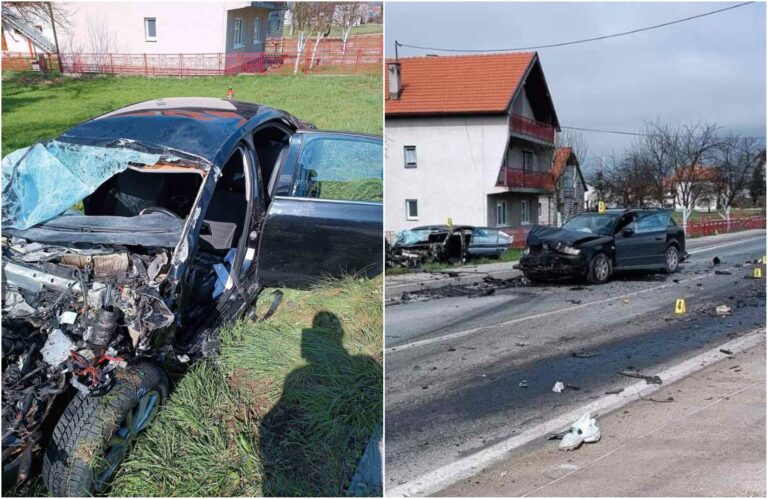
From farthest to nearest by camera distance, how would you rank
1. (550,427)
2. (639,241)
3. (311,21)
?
(639,241) < (311,21) < (550,427)

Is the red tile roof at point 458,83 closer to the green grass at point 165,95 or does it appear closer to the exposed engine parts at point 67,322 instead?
the green grass at point 165,95

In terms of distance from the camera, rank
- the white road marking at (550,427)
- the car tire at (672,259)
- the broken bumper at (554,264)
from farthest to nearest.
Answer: the car tire at (672,259)
the broken bumper at (554,264)
the white road marking at (550,427)

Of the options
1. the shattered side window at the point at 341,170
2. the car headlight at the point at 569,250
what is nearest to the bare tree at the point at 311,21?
the shattered side window at the point at 341,170

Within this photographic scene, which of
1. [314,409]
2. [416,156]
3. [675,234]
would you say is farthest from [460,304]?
[416,156]

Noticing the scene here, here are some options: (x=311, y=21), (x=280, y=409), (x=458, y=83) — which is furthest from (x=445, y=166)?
(x=280, y=409)

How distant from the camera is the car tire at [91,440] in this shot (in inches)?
85.5

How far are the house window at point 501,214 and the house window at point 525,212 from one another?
8 centimetres

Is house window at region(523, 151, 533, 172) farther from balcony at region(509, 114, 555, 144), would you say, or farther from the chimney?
the chimney

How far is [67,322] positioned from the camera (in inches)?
91.7

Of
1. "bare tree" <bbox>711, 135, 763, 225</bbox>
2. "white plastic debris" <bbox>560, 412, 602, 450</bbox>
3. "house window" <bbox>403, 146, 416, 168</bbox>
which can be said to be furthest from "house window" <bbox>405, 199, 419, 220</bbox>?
"bare tree" <bbox>711, 135, 763, 225</bbox>

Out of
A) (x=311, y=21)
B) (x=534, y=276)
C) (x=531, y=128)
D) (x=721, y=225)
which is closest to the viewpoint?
(x=531, y=128)

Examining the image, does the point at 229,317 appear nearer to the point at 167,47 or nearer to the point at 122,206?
the point at 122,206

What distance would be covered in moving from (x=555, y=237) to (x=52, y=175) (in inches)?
72.9

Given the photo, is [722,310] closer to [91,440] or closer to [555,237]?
[555,237]
